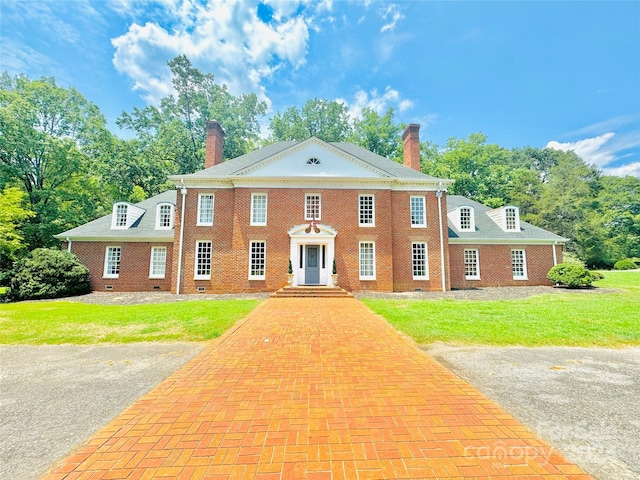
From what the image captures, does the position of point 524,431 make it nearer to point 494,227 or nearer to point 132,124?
point 494,227

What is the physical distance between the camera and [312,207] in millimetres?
16969

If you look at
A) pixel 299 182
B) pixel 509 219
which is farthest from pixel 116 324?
pixel 509 219

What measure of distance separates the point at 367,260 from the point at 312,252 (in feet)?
10.9

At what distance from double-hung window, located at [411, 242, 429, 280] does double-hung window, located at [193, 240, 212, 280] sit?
1242 cm

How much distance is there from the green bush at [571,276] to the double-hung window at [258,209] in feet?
61.7

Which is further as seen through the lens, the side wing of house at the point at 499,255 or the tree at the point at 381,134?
the tree at the point at 381,134

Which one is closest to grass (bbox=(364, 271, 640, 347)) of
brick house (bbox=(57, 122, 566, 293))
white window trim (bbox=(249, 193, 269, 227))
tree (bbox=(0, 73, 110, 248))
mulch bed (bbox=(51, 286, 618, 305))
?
mulch bed (bbox=(51, 286, 618, 305))

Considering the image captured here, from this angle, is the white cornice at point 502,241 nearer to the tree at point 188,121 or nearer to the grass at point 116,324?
the grass at point 116,324

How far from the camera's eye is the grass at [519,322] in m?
6.75

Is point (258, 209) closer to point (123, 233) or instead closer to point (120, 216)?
point (123, 233)

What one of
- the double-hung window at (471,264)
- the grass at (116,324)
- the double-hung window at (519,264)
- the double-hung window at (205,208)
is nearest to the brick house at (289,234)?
the double-hung window at (205,208)

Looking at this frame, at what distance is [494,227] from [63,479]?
23035mm

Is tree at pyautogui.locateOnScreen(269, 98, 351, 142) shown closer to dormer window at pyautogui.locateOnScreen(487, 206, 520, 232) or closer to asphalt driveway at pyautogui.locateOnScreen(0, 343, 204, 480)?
dormer window at pyautogui.locateOnScreen(487, 206, 520, 232)

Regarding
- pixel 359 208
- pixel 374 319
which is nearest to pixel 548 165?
pixel 359 208
